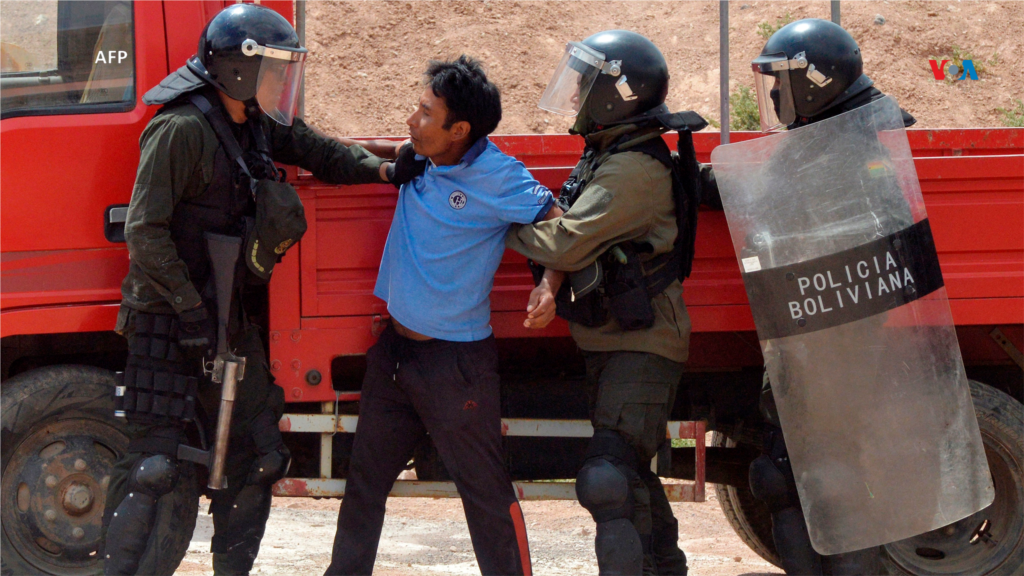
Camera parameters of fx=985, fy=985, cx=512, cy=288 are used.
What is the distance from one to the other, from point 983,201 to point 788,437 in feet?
3.72

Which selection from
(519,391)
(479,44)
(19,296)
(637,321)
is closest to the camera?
(637,321)

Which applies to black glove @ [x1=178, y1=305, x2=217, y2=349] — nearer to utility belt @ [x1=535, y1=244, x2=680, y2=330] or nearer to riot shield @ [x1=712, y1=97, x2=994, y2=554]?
utility belt @ [x1=535, y1=244, x2=680, y2=330]

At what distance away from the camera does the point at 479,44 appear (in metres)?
14.3

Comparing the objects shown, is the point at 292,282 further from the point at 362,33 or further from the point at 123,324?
the point at 362,33

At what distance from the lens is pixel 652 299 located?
3131 mm

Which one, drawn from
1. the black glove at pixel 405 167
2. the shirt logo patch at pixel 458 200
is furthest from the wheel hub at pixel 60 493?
the shirt logo patch at pixel 458 200

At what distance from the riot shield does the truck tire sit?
6.71ft

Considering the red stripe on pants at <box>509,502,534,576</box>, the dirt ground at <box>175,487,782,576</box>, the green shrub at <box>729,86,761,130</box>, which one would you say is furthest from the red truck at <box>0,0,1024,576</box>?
the green shrub at <box>729,86,761,130</box>

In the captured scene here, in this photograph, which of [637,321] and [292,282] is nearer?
[637,321]

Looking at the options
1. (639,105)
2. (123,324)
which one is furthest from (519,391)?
(123,324)

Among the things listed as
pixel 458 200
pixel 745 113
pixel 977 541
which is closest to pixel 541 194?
pixel 458 200

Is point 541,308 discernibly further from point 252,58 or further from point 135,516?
point 135,516

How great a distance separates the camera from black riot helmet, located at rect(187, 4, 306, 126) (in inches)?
121

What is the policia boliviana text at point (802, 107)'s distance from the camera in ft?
10.7
